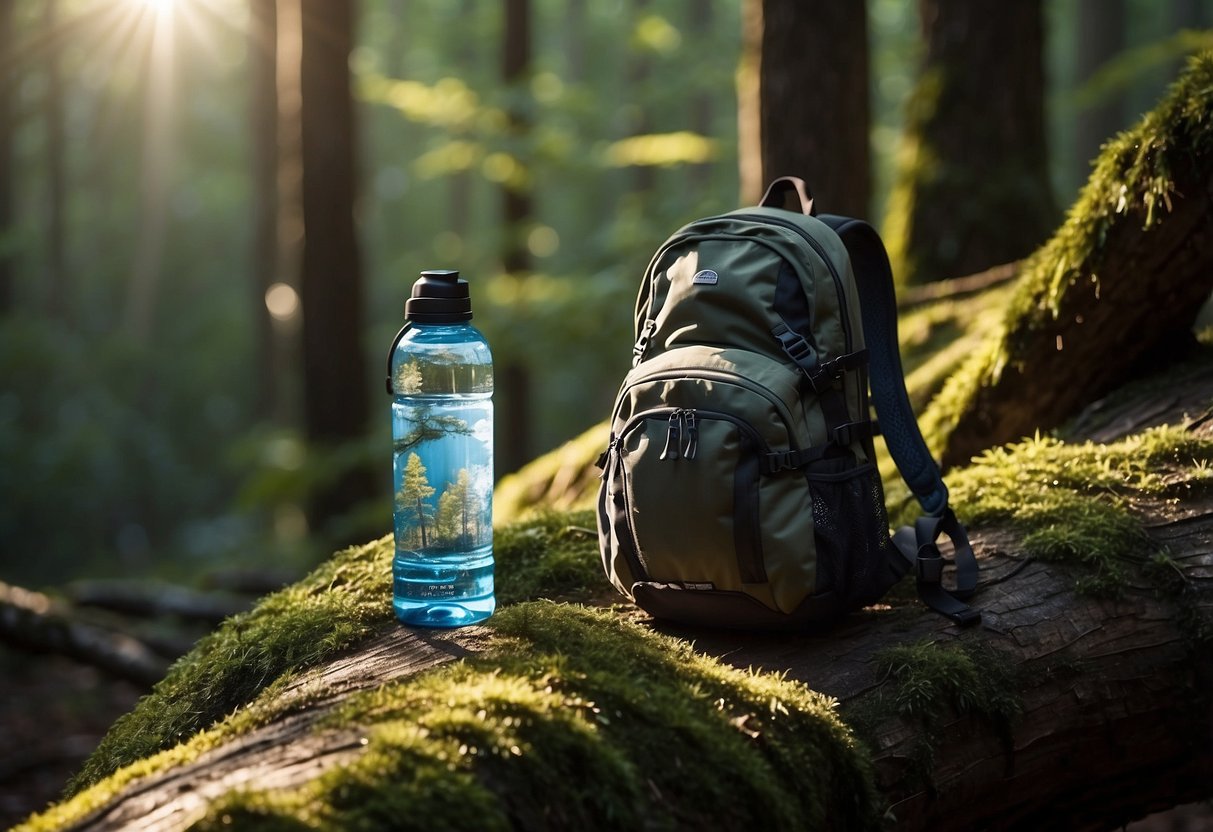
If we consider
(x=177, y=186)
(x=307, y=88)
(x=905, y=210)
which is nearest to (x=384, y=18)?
(x=177, y=186)

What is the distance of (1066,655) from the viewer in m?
2.48

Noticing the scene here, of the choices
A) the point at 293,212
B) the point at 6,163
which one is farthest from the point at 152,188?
the point at 293,212

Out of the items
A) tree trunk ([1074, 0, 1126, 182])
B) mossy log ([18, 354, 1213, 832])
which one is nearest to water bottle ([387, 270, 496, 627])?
mossy log ([18, 354, 1213, 832])

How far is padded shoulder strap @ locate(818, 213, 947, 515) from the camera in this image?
2.79 metres

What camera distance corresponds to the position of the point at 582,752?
1.81 meters

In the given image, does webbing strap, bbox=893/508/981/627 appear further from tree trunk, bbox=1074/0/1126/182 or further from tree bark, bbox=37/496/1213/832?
tree trunk, bbox=1074/0/1126/182

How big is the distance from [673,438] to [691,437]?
50 mm

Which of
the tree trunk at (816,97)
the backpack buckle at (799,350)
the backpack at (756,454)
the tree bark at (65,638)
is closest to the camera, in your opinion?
the backpack at (756,454)

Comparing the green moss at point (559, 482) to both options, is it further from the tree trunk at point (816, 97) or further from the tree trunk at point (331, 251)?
the tree trunk at point (331, 251)

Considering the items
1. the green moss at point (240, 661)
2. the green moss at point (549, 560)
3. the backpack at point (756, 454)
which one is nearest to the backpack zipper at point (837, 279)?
the backpack at point (756, 454)

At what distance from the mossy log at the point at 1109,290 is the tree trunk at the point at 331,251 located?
5.20 m

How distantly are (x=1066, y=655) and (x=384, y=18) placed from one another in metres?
27.3

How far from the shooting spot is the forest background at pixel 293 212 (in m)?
8.59

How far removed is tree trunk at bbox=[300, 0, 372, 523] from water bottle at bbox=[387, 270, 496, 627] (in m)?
5.34
